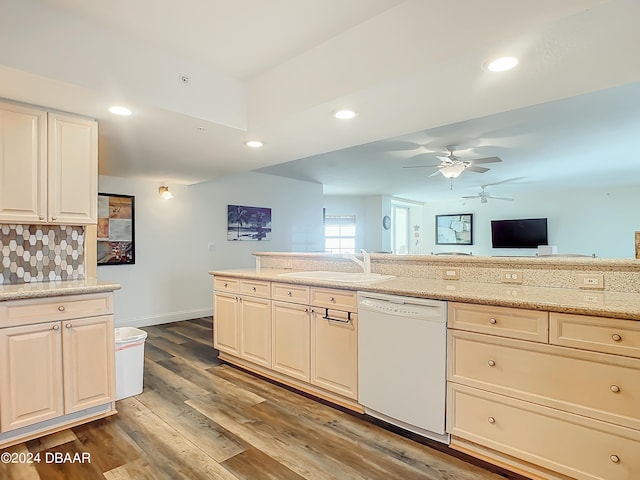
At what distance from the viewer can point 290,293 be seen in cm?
285

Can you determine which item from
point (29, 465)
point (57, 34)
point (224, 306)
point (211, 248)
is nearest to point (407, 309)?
point (224, 306)

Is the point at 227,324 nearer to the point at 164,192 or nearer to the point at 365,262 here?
the point at 365,262

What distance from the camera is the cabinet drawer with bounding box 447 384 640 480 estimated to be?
1524mm

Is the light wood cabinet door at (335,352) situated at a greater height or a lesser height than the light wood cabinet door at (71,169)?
lesser

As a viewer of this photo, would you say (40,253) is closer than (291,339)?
Yes

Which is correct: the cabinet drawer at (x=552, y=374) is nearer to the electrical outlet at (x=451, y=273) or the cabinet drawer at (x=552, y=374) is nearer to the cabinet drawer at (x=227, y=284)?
the electrical outlet at (x=451, y=273)

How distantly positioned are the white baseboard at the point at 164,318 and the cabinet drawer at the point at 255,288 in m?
2.53

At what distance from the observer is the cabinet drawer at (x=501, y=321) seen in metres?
1.71

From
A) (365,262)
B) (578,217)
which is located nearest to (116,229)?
(365,262)

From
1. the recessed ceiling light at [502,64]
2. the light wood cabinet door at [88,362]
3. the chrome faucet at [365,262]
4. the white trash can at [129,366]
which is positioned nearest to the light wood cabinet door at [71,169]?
the light wood cabinet door at [88,362]

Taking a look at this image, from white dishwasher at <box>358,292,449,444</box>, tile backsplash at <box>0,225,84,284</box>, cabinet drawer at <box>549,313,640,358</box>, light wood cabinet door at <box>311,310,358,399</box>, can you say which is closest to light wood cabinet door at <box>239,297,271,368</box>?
light wood cabinet door at <box>311,310,358,399</box>

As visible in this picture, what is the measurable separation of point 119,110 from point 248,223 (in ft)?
12.4

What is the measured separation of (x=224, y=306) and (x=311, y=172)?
10.6 feet

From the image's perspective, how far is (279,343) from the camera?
2.95 metres
